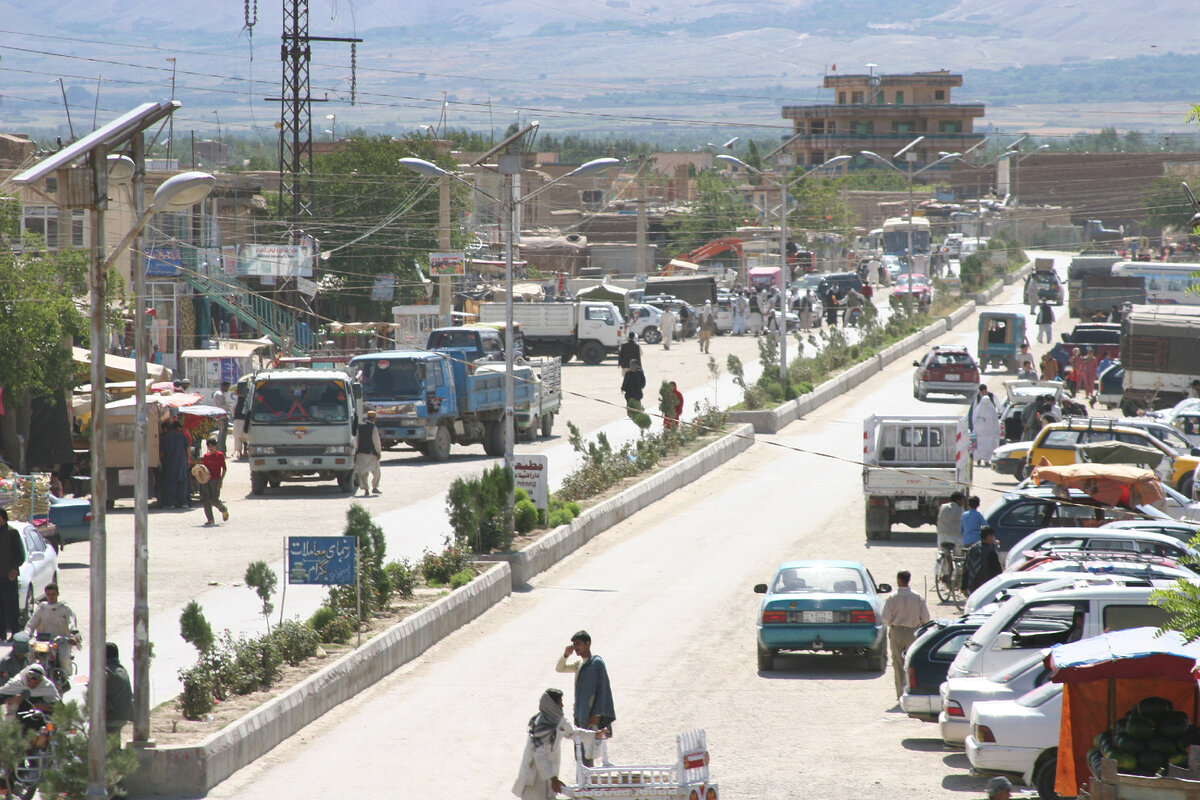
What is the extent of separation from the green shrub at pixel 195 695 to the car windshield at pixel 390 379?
18.9 m

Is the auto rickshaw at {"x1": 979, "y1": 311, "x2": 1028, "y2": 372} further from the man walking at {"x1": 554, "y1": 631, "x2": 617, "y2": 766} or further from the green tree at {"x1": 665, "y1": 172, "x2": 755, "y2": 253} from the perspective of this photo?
the green tree at {"x1": 665, "y1": 172, "x2": 755, "y2": 253}

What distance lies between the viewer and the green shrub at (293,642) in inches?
A: 594

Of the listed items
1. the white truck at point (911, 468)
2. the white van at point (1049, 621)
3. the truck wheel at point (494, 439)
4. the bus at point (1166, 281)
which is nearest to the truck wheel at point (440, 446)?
the truck wheel at point (494, 439)

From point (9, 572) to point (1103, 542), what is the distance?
12128 millimetres

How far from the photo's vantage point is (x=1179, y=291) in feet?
201

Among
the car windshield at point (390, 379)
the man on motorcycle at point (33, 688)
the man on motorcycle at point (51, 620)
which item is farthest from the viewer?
the car windshield at point (390, 379)

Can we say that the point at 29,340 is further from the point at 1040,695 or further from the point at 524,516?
the point at 1040,695

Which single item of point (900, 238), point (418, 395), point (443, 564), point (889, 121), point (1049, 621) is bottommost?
point (443, 564)

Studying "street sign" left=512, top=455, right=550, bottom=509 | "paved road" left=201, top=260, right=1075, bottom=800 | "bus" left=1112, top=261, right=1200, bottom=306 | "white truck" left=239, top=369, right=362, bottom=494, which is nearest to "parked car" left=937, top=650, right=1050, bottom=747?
"paved road" left=201, top=260, right=1075, bottom=800

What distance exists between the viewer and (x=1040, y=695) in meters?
11.5

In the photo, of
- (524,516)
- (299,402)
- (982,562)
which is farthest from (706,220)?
(982,562)

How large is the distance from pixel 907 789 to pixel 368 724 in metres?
5.10

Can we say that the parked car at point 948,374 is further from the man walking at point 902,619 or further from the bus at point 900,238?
the bus at point 900,238

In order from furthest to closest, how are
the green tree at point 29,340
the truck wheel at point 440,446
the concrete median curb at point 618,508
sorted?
1. the truck wheel at point 440,446
2. the green tree at point 29,340
3. the concrete median curb at point 618,508
